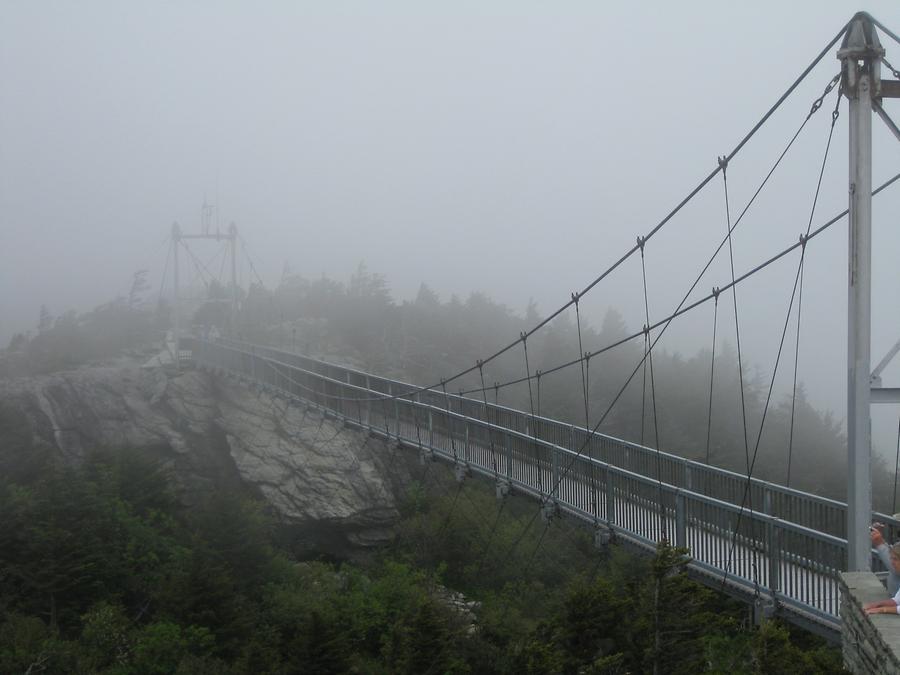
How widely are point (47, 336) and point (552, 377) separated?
55.4ft

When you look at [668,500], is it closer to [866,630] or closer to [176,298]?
[866,630]

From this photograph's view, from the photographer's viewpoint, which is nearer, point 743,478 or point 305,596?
point 743,478

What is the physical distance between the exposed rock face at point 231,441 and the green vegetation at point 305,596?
80 centimetres

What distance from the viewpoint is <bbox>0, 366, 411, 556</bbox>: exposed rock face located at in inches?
798

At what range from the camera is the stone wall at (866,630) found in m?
3.58

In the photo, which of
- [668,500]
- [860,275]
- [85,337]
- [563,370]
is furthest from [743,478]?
[85,337]

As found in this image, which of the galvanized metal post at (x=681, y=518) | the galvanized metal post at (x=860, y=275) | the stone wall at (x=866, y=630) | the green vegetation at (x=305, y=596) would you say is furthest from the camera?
the green vegetation at (x=305, y=596)

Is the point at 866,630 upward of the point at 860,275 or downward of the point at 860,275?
downward

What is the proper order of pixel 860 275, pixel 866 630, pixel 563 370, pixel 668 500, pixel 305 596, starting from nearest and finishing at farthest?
pixel 866 630
pixel 860 275
pixel 668 500
pixel 305 596
pixel 563 370

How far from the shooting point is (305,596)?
1750cm

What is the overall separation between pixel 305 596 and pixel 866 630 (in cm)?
1484

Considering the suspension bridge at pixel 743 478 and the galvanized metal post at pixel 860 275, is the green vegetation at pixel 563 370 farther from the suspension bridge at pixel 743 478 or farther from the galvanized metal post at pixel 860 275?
the galvanized metal post at pixel 860 275

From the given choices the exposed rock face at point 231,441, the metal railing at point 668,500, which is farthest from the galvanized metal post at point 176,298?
the metal railing at point 668,500

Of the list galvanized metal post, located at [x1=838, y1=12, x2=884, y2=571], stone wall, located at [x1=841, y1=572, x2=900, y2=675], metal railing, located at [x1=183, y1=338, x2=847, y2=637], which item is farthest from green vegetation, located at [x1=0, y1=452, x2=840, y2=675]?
stone wall, located at [x1=841, y1=572, x2=900, y2=675]
